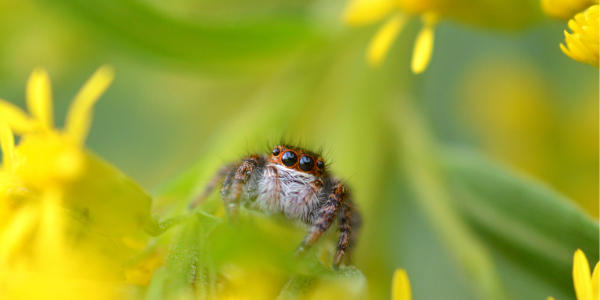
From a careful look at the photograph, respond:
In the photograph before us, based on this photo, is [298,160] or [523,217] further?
[523,217]

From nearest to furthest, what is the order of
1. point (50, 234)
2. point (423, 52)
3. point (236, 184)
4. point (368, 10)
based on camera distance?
point (50, 234) < point (236, 184) < point (423, 52) < point (368, 10)

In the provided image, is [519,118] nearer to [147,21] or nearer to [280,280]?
[147,21]

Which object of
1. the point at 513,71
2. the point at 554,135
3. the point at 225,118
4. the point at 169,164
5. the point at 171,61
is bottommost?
the point at 169,164

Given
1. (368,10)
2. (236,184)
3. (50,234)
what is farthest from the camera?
(368,10)

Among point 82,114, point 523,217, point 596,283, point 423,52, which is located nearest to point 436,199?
point 523,217

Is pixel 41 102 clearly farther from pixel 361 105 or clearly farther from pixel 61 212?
pixel 361 105

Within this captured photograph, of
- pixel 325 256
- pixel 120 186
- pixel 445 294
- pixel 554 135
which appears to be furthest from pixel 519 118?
pixel 120 186
